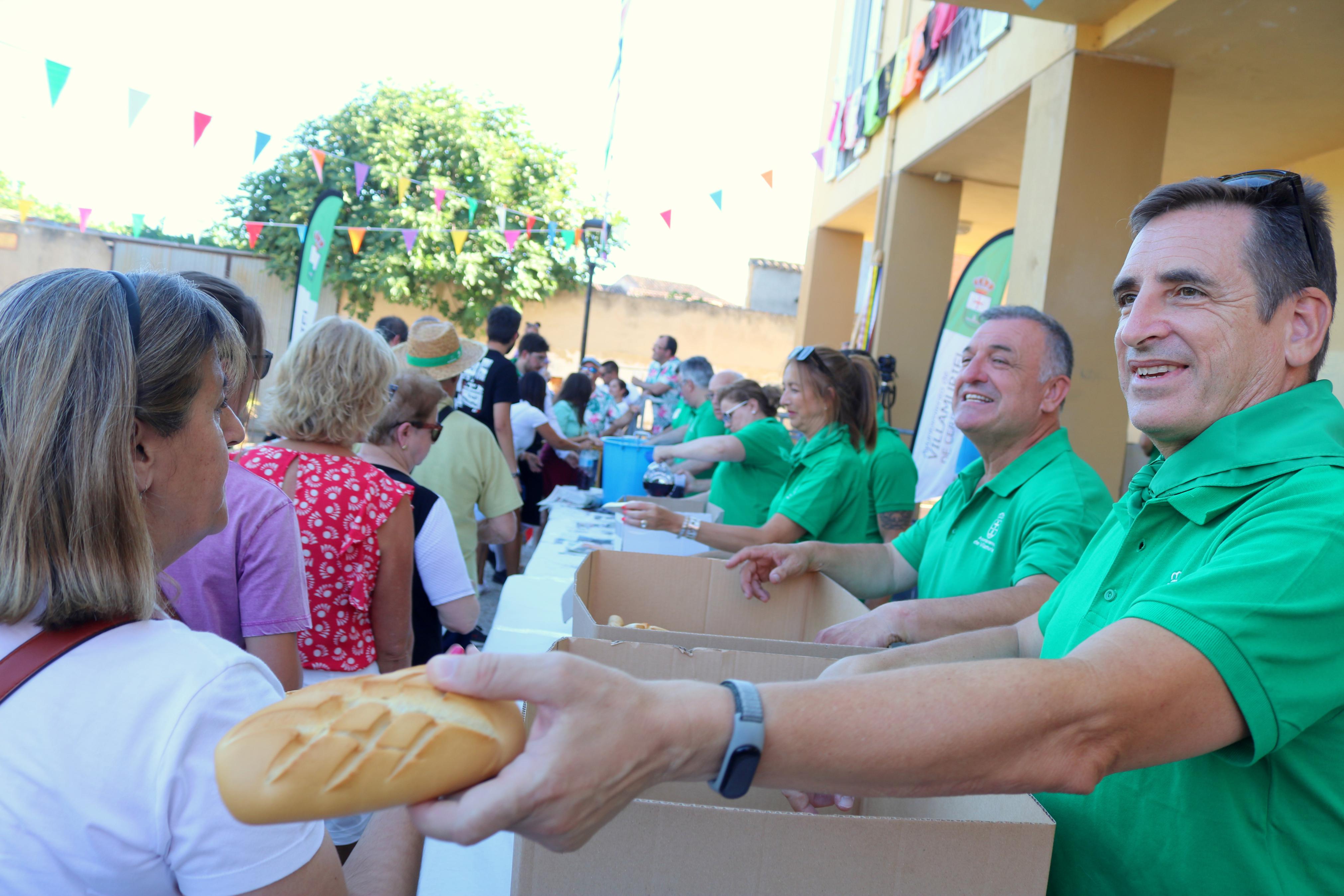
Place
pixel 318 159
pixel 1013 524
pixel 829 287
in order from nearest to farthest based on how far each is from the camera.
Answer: pixel 1013 524 < pixel 318 159 < pixel 829 287

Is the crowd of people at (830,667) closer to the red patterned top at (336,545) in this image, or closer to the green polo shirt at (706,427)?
the red patterned top at (336,545)

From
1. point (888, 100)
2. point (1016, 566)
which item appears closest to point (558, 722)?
point (1016, 566)

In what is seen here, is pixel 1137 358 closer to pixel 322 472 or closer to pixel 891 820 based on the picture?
pixel 891 820

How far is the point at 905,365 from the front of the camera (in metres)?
7.91

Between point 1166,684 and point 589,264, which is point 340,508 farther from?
point 589,264

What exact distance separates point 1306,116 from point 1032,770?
540 centimetres

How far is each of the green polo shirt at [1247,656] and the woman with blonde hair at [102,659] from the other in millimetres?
929

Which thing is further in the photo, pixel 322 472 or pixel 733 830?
pixel 322 472

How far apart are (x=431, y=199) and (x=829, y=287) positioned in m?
10.9

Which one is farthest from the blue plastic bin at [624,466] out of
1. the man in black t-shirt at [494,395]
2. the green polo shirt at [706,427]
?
the green polo shirt at [706,427]

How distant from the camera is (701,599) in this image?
2127 mm

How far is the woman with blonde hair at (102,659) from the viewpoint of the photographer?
2.75ft

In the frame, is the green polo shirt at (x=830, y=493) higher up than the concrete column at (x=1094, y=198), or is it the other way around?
the concrete column at (x=1094, y=198)

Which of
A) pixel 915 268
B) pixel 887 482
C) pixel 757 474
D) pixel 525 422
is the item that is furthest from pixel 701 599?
pixel 915 268
